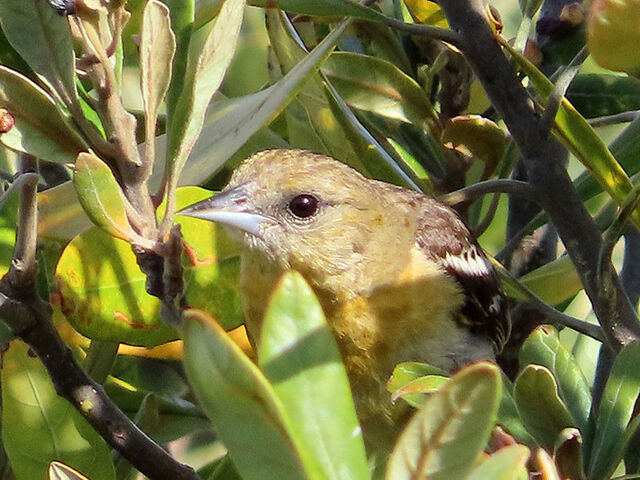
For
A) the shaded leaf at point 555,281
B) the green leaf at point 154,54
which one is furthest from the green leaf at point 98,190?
the shaded leaf at point 555,281

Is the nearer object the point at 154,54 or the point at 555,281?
the point at 154,54

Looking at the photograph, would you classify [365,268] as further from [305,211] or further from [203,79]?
[203,79]

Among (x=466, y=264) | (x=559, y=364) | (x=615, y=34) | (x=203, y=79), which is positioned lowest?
(x=466, y=264)

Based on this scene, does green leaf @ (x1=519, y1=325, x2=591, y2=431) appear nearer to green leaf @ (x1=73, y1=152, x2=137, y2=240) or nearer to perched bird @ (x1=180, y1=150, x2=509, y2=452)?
perched bird @ (x1=180, y1=150, x2=509, y2=452)

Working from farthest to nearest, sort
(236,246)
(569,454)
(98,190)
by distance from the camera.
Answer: (236,246) < (569,454) < (98,190)

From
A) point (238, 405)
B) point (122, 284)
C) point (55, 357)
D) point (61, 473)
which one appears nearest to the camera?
point (238, 405)

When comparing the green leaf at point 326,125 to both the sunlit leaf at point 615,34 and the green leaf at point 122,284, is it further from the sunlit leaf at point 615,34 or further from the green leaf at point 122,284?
the sunlit leaf at point 615,34

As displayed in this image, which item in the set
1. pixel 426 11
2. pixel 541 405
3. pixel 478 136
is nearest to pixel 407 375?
pixel 541 405
